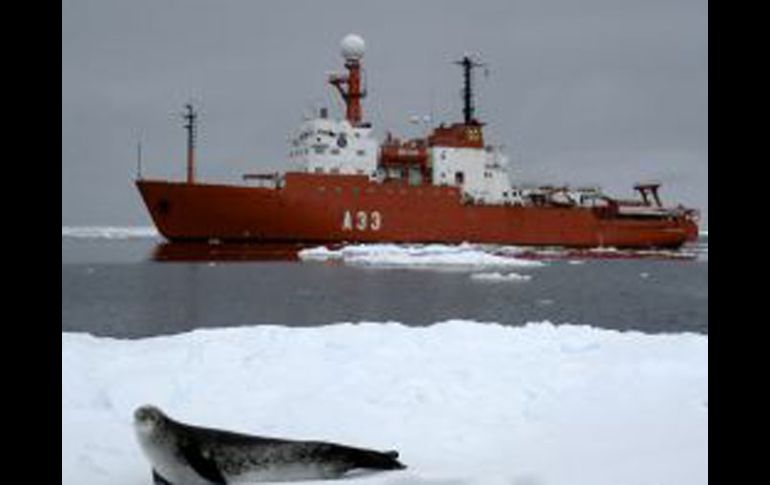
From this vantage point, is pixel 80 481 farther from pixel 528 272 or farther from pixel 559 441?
pixel 528 272

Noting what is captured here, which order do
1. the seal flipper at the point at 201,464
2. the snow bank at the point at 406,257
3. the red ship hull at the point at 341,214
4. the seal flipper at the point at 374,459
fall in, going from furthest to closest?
the red ship hull at the point at 341,214 → the snow bank at the point at 406,257 → the seal flipper at the point at 374,459 → the seal flipper at the point at 201,464

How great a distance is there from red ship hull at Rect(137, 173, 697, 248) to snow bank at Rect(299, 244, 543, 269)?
47.5 inches

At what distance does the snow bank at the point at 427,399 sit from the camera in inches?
158

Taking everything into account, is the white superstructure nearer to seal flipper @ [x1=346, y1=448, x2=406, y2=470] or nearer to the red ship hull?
the red ship hull

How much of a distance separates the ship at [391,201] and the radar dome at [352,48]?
0.16ft

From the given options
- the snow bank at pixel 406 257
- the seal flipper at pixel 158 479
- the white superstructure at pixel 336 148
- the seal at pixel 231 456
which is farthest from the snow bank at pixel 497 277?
the seal flipper at pixel 158 479

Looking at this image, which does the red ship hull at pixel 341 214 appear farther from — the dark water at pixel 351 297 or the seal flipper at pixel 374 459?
the seal flipper at pixel 374 459

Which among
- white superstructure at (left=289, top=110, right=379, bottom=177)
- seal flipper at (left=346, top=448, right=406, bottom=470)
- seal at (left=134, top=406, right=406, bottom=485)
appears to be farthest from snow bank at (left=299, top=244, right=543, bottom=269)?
seal at (left=134, top=406, right=406, bottom=485)

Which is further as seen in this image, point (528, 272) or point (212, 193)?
point (212, 193)

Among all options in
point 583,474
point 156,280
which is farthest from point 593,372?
point 156,280

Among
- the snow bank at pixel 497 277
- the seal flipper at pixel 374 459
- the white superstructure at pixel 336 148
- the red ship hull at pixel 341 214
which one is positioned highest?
the white superstructure at pixel 336 148

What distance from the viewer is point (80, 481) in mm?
3691

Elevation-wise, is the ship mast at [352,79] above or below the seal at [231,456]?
above
